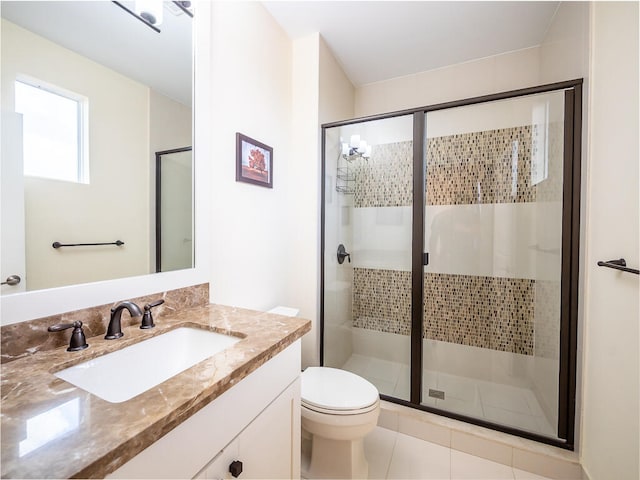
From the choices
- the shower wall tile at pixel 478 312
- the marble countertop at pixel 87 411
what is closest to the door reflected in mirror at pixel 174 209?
the marble countertop at pixel 87 411

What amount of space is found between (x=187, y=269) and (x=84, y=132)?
602 millimetres

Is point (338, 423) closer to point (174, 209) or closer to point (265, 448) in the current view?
point (265, 448)

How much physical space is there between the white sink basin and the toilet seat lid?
60 centimetres

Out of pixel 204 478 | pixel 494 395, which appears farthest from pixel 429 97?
pixel 204 478

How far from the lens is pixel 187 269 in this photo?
1228 mm

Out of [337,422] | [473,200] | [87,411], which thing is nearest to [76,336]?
[87,411]

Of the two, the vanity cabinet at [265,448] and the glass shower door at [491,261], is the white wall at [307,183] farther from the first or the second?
the vanity cabinet at [265,448]

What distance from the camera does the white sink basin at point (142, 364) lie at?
746 millimetres

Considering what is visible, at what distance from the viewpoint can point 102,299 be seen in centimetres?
92

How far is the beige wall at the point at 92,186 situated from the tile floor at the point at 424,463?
4.94 ft

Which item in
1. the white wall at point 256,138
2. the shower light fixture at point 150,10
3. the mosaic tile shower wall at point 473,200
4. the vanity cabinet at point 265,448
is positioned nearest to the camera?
the vanity cabinet at point 265,448

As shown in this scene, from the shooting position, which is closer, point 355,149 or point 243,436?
point 243,436

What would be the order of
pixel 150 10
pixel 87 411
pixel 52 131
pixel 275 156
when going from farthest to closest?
1. pixel 275 156
2. pixel 150 10
3. pixel 52 131
4. pixel 87 411

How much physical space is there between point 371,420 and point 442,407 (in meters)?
0.72
